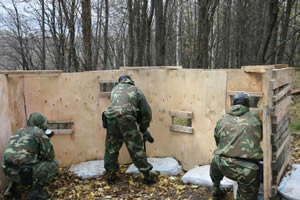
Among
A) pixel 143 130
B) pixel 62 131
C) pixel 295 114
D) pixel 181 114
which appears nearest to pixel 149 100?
pixel 181 114

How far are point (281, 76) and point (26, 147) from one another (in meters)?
3.56

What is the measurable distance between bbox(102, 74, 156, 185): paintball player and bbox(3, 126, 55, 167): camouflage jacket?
971mm

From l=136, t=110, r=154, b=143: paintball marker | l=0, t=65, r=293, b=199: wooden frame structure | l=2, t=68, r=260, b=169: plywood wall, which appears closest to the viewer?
l=0, t=65, r=293, b=199: wooden frame structure

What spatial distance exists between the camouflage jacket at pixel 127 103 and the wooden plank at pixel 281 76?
195cm

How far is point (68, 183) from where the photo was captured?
4500 millimetres

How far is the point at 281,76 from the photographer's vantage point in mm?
3445

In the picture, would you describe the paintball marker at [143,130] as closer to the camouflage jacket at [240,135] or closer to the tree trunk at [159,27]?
the camouflage jacket at [240,135]

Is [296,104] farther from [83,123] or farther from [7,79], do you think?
[7,79]

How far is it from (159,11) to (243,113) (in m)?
5.42

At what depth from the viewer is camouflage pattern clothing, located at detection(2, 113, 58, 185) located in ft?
12.1

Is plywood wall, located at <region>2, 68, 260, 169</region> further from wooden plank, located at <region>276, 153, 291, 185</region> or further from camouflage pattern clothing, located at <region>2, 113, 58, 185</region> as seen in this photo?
wooden plank, located at <region>276, 153, 291, 185</region>

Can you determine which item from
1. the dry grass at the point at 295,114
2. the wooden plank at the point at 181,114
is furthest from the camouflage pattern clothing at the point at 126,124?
the dry grass at the point at 295,114

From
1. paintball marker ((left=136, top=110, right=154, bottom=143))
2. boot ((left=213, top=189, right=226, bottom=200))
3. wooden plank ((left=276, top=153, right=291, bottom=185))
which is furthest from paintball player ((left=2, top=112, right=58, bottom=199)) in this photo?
wooden plank ((left=276, top=153, right=291, bottom=185))

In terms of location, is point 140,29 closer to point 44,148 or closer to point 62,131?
point 62,131
